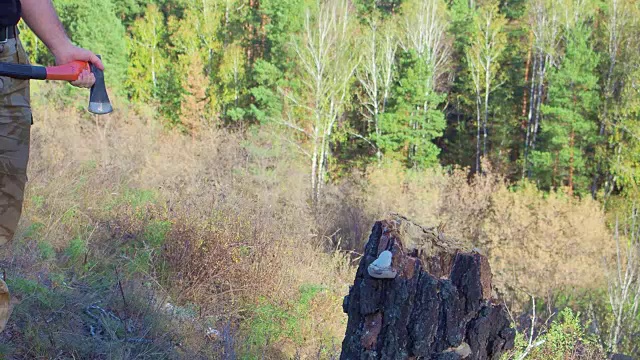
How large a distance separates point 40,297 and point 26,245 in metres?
1.09

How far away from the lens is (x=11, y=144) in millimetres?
1874

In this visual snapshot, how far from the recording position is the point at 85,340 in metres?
3.26

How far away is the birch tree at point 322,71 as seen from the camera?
89.9 feet

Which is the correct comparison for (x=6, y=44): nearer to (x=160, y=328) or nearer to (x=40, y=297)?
(x=40, y=297)

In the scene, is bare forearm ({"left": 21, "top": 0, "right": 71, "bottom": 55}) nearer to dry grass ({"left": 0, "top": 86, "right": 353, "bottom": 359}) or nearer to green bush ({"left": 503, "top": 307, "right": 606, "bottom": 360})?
dry grass ({"left": 0, "top": 86, "right": 353, "bottom": 359})

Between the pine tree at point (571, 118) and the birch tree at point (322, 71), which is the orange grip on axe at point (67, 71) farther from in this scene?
the pine tree at point (571, 118)

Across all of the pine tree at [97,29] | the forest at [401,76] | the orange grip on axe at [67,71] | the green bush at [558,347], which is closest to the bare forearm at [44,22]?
the orange grip on axe at [67,71]

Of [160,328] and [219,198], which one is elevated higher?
[219,198]

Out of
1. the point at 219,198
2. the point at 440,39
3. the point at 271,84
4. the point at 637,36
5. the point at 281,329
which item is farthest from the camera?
the point at 440,39

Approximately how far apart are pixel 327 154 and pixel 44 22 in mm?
27938

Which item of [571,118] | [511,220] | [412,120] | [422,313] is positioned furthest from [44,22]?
[571,118]

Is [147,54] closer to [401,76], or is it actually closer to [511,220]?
[401,76]

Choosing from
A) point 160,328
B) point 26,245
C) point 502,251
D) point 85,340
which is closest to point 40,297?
point 85,340

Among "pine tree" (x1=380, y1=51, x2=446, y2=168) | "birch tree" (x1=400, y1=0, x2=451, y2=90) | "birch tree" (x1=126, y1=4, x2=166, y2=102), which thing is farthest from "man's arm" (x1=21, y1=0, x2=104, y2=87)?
"birch tree" (x1=126, y1=4, x2=166, y2=102)
